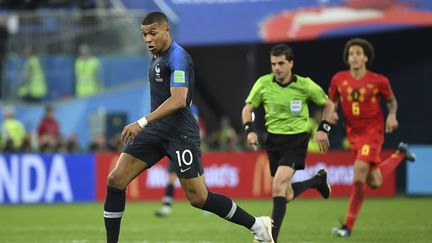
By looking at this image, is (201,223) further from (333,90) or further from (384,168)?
(333,90)

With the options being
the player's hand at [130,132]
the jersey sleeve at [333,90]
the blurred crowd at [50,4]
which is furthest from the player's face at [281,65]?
the blurred crowd at [50,4]

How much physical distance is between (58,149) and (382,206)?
25.2 ft

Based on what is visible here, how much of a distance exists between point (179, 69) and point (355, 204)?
432 centimetres

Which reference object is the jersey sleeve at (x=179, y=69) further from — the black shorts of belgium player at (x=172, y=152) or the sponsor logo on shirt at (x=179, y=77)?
the black shorts of belgium player at (x=172, y=152)

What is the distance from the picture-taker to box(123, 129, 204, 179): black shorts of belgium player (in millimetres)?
9570

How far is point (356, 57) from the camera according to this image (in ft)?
43.1

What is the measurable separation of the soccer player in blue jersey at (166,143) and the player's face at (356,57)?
4026mm

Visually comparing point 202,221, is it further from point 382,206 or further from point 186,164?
point 186,164

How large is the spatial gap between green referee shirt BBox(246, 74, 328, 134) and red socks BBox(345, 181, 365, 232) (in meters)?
1.61

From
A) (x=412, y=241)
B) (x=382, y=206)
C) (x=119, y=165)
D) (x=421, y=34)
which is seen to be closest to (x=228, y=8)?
(x=421, y=34)

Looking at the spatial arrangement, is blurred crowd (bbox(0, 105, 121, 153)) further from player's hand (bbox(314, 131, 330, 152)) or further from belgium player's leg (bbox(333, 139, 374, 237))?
player's hand (bbox(314, 131, 330, 152))

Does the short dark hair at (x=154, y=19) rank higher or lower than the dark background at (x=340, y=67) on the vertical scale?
higher

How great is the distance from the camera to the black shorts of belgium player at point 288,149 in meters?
11.5

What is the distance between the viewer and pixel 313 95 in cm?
1153
